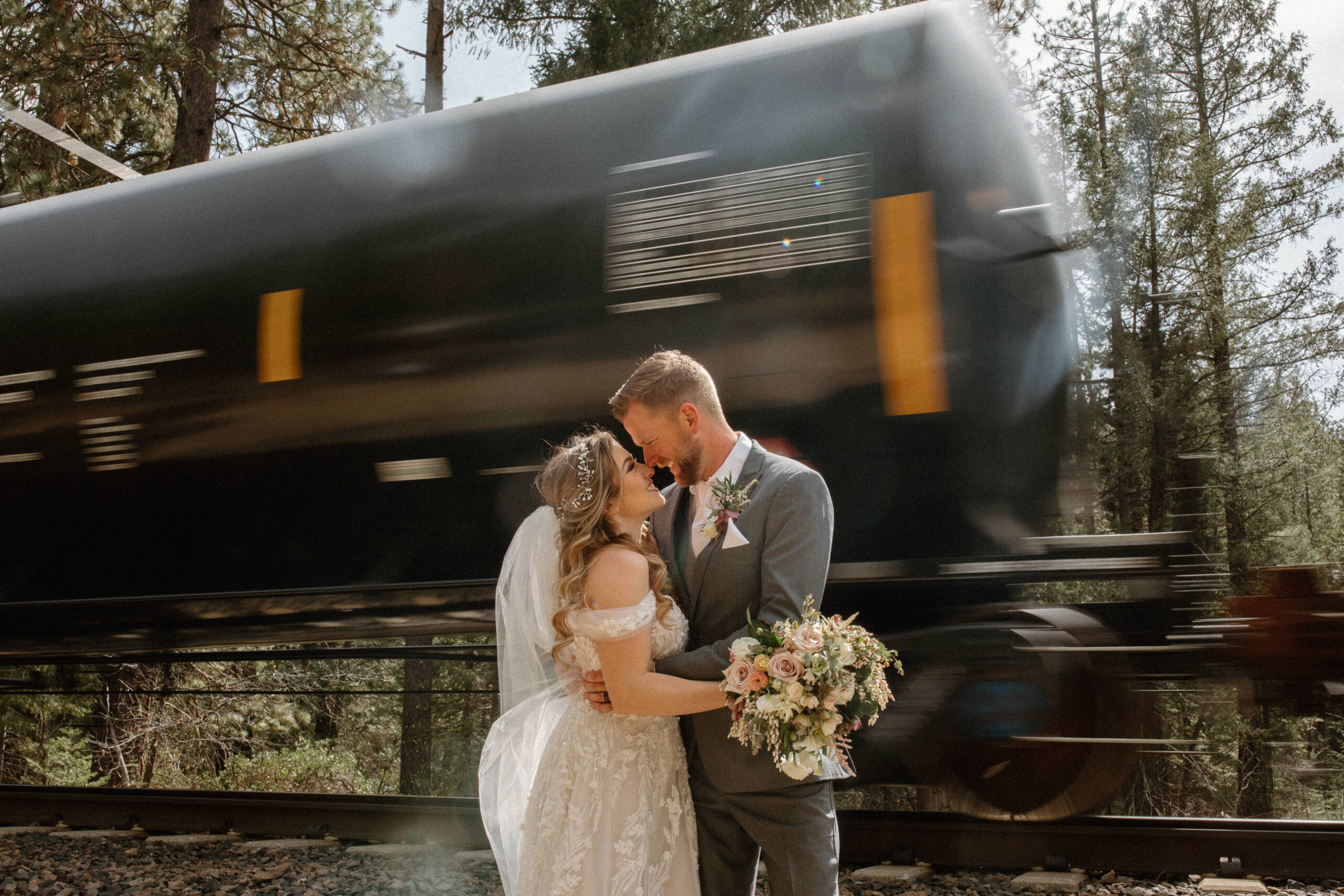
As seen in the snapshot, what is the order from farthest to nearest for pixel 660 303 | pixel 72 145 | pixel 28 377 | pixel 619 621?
1. pixel 72 145
2. pixel 28 377
3. pixel 660 303
4. pixel 619 621

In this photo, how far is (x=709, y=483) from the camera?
2240mm

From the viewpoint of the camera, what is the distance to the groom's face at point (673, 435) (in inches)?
89.4

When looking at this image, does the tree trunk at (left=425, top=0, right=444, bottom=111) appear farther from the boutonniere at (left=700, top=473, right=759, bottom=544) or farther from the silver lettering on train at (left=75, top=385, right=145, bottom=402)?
the boutonniere at (left=700, top=473, right=759, bottom=544)

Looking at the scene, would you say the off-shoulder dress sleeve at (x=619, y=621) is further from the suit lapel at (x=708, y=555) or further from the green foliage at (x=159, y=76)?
the green foliage at (x=159, y=76)

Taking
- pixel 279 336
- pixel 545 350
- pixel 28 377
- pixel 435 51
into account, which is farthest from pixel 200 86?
pixel 545 350

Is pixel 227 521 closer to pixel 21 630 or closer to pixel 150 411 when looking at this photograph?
pixel 150 411

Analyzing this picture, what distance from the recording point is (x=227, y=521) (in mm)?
4512

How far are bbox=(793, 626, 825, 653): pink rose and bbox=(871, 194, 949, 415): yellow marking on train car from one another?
166 centimetres

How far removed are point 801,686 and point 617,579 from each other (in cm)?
48

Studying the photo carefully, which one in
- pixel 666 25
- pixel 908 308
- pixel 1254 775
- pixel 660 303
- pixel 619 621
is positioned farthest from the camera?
pixel 666 25

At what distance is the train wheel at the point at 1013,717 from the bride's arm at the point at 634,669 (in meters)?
1.73

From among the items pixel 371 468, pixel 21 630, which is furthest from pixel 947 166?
pixel 21 630

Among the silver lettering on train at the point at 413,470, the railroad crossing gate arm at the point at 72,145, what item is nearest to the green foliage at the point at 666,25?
the railroad crossing gate arm at the point at 72,145

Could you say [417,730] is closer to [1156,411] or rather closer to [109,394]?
[109,394]
